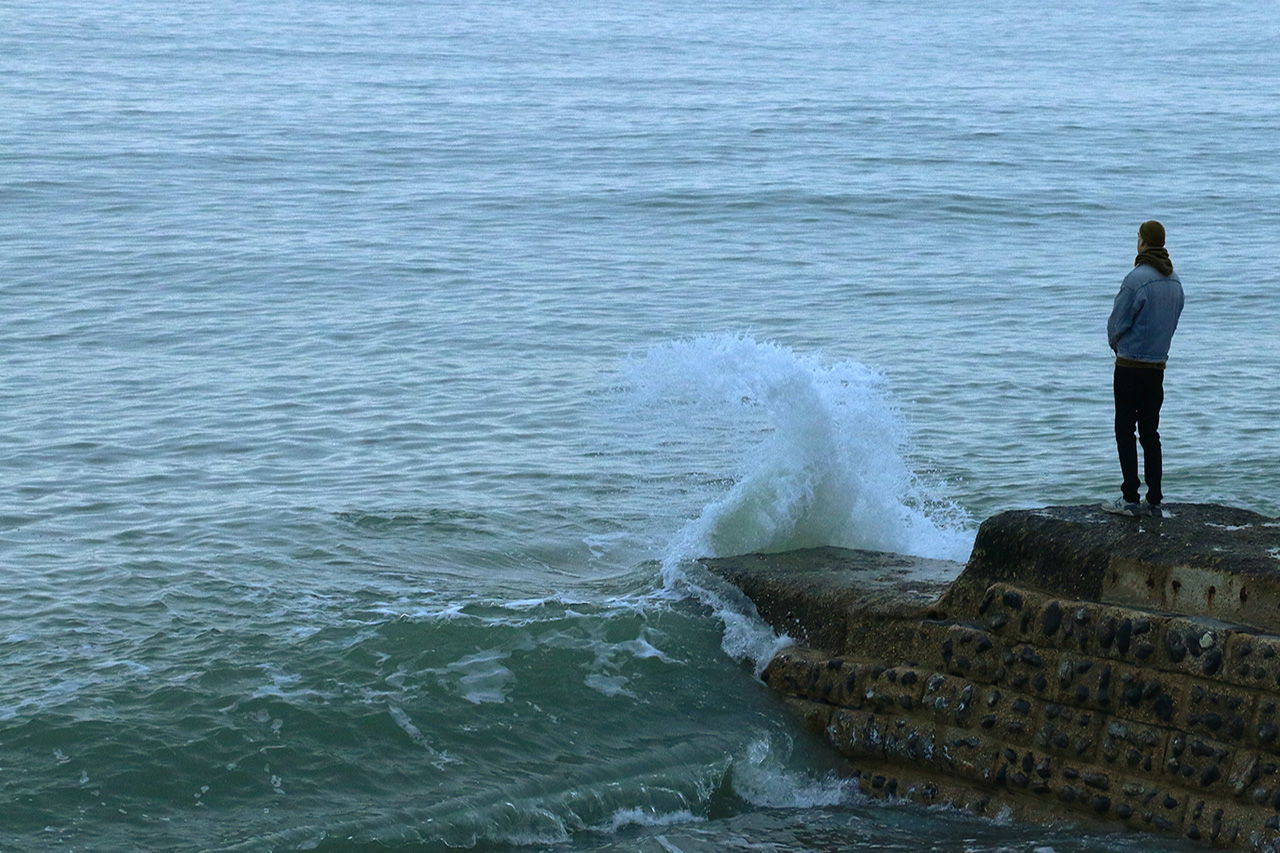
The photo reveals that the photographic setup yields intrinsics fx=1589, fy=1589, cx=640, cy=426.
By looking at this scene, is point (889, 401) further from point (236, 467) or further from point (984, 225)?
point (984, 225)

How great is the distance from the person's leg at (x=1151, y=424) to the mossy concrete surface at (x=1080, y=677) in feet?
0.66

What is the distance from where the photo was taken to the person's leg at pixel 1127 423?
31.3ft

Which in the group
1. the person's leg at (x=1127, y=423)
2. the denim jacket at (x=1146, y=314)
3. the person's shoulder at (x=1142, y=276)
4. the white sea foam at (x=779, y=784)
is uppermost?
the person's shoulder at (x=1142, y=276)

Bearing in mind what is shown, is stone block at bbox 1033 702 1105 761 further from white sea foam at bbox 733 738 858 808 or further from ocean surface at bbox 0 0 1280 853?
white sea foam at bbox 733 738 858 808

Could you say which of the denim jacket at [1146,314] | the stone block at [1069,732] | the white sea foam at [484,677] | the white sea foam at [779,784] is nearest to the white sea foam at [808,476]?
the white sea foam at [484,677]

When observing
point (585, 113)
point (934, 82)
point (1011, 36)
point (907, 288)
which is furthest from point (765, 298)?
point (1011, 36)

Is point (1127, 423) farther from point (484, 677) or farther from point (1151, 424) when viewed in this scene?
point (484, 677)

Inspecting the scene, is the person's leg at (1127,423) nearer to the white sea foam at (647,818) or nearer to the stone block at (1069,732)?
the stone block at (1069,732)

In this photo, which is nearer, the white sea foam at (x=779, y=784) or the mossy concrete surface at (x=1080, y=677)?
the mossy concrete surface at (x=1080, y=677)

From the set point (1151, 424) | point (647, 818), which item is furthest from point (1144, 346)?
point (647, 818)

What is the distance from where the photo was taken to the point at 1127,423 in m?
9.70

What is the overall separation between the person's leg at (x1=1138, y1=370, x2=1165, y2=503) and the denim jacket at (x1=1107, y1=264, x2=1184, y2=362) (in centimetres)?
16

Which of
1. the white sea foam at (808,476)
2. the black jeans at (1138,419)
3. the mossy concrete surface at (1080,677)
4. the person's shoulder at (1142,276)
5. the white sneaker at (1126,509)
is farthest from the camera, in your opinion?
the white sea foam at (808,476)

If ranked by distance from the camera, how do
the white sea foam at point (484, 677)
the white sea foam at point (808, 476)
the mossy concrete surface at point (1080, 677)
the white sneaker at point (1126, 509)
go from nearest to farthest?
1. the mossy concrete surface at point (1080, 677)
2. the white sneaker at point (1126, 509)
3. the white sea foam at point (484, 677)
4. the white sea foam at point (808, 476)
